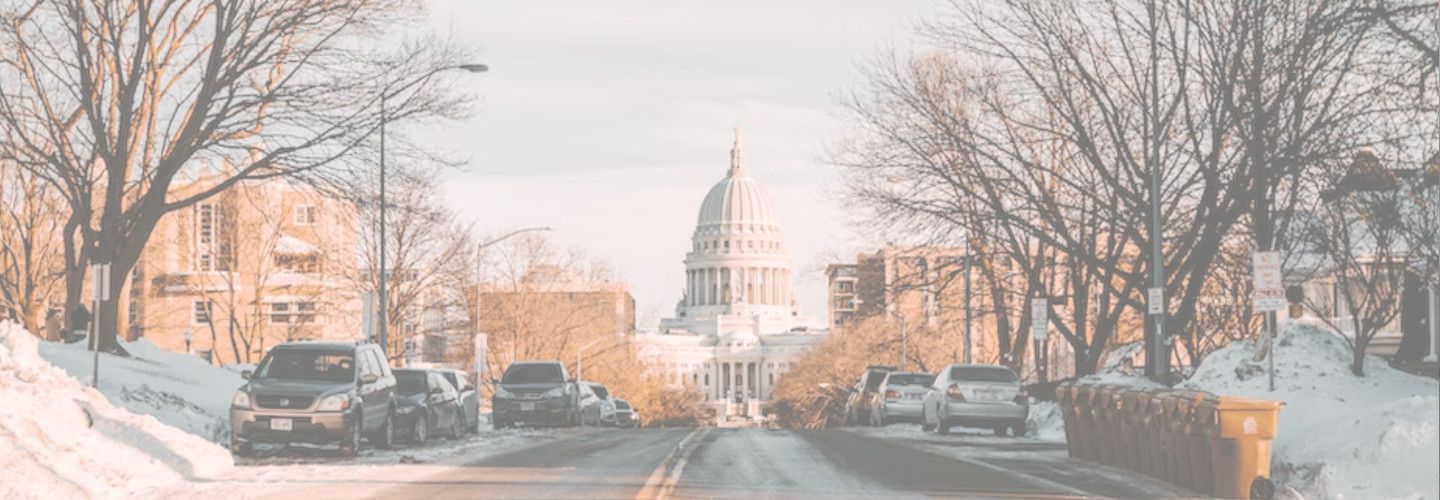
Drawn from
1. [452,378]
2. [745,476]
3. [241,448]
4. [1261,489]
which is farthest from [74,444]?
[452,378]

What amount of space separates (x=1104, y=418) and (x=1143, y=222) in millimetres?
15938

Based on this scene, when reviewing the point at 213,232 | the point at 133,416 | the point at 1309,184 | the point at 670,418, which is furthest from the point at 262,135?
the point at 670,418

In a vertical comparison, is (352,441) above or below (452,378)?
below

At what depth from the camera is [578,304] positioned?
267 feet

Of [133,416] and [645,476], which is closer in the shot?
[645,476]

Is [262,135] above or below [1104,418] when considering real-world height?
above

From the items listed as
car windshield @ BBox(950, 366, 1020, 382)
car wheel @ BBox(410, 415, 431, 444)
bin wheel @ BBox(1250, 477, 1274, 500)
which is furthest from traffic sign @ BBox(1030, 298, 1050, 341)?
bin wheel @ BBox(1250, 477, 1274, 500)

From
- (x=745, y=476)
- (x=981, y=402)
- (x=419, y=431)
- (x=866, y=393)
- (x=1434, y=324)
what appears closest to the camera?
(x=745, y=476)

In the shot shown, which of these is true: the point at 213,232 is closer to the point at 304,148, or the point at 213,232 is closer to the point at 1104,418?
the point at 304,148

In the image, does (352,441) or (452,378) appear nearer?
(352,441)

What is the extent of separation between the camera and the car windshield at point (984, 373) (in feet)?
112

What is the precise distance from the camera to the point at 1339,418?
18.3m

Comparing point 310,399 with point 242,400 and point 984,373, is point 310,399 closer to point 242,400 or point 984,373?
point 242,400

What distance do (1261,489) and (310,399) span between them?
1248cm
